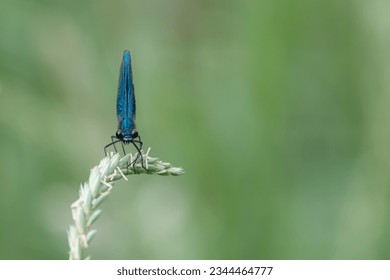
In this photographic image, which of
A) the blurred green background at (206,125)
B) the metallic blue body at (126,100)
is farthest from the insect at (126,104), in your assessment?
the blurred green background at (206,125)

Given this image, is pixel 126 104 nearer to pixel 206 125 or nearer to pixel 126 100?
pixel 126 100

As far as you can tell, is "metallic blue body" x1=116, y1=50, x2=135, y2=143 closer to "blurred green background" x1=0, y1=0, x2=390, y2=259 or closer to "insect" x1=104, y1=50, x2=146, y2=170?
"insect" x1=104, y1=50, x2=146, y2=170

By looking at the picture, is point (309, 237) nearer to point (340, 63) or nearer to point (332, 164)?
point (332, 164)

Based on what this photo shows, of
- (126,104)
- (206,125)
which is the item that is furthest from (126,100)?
(206,125)

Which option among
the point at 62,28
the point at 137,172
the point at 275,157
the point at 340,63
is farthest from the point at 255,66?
the point at 137,172

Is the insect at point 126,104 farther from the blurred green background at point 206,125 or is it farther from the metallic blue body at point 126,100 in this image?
the blurred green background at point 206,125
